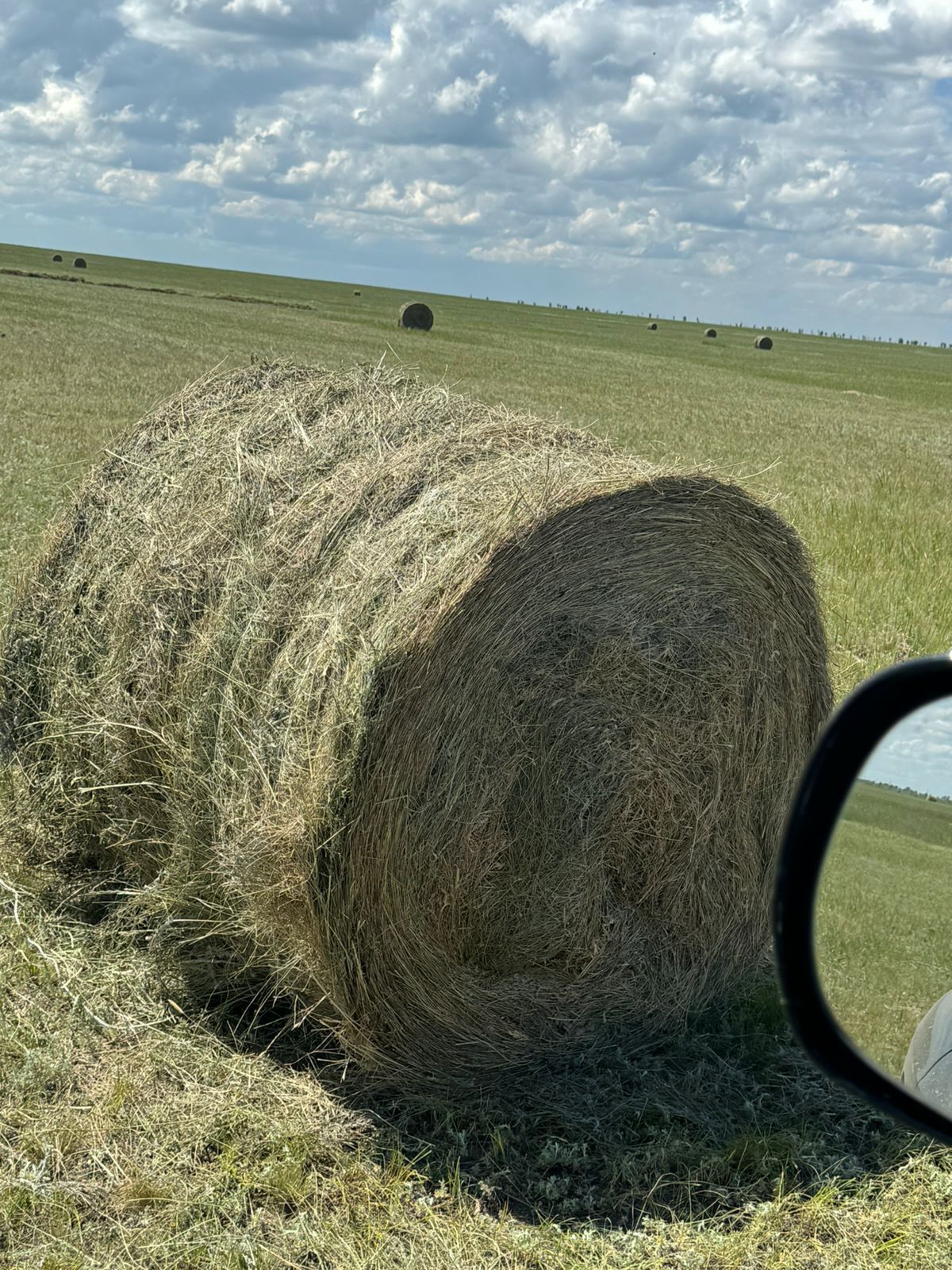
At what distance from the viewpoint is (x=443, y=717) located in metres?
3.64

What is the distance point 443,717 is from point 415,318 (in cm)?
4563

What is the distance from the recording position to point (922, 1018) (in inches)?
63.4

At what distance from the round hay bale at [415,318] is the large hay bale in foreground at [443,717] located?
43.9 meters

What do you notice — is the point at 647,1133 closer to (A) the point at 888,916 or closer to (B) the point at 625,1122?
(B) the point at 625,1122

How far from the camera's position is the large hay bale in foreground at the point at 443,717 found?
365 centimetres

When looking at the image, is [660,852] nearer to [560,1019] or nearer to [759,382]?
[560,1019]

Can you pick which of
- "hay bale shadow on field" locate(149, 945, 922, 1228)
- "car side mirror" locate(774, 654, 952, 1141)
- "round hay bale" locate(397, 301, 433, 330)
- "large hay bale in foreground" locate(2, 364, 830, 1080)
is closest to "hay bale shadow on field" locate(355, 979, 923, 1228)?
"hay bale shadow on field" locate(149, 945, 922, 1228)

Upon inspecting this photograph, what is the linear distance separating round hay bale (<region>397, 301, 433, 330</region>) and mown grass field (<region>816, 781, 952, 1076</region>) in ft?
152

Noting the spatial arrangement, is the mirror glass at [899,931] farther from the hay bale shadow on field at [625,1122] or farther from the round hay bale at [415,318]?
the round hay bale at [415,318]

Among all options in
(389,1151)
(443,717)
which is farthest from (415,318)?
(389,1151)

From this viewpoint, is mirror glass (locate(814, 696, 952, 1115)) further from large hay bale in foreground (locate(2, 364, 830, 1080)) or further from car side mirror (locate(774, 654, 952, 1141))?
→ large hay bale in foreground (locate(2, 364, 830, 1080))

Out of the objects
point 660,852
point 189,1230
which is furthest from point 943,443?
point 189,1230

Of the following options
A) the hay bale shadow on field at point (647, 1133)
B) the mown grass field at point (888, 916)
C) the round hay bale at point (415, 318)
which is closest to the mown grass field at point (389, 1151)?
the hay bale shadow on field at point (647, 1133)

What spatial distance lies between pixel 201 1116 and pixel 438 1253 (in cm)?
83
